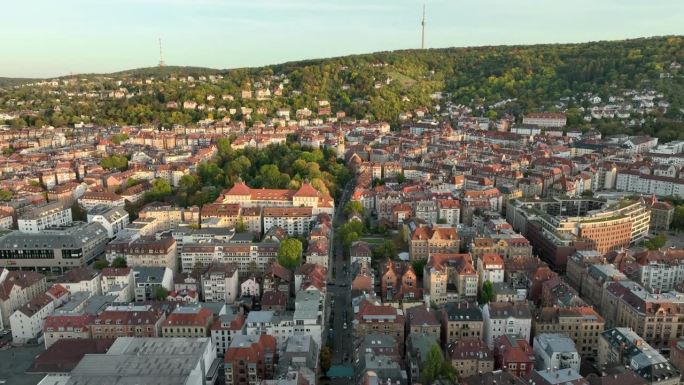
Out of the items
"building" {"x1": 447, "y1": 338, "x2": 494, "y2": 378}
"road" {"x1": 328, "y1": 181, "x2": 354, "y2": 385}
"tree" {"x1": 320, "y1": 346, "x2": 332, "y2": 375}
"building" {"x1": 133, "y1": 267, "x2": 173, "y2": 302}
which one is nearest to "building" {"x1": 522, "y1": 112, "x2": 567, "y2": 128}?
"road" {"x1": 328, "y1": 181, "x2": 354, "y2": 385}

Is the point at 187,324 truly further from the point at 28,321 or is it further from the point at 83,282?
the point at 83,282

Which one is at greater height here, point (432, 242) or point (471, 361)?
point (432, 242)

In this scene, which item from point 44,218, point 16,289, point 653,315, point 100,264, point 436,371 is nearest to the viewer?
point 436,371

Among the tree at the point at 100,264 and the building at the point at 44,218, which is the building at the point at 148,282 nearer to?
the tree at the point at 100,264

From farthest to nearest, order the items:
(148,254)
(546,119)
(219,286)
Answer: (546,119)
(148,254)
(219,286)

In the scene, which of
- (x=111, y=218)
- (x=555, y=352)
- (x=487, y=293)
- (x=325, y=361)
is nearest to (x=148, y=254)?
(x=111, y=218)

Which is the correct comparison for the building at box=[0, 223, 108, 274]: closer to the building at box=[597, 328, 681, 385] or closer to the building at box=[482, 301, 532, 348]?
the building at box=[482, 301, 532, 348]

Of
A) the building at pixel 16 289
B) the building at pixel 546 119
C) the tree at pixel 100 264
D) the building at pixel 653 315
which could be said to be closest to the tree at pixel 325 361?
the building at pixel 653 315
